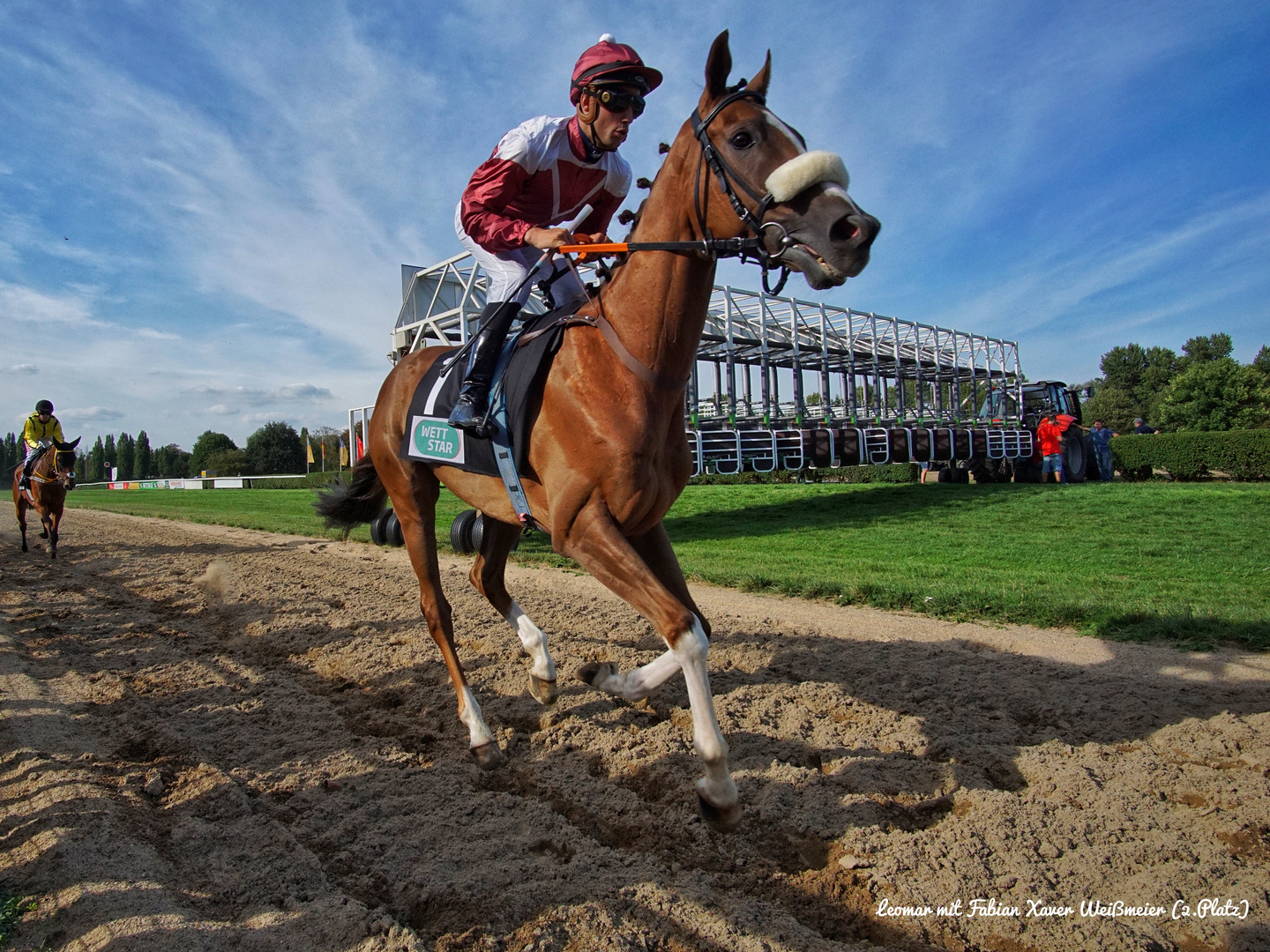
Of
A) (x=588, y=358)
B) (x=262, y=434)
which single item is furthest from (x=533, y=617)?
(x=262, y=434)

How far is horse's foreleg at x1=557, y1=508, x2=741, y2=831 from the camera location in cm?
230

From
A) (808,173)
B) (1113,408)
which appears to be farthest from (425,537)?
(1113,408)

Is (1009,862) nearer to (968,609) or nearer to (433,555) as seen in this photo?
(433,555)

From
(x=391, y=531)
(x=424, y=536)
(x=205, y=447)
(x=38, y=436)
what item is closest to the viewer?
(x=424, y=536)

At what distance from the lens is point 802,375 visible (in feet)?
83.4

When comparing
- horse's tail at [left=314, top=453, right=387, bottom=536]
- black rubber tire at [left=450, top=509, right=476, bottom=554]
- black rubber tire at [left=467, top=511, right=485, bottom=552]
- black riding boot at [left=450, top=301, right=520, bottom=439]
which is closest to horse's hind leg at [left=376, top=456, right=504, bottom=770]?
horse's tail at [left=314, top=453, right=387, bottom=536]

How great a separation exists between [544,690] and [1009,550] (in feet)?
21.8

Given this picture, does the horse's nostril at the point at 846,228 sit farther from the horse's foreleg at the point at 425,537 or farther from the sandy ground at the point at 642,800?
the horse's foreleg at the point at 425,537

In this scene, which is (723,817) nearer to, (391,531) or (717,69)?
(717,69)

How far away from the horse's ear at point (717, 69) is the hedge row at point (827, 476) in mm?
14644

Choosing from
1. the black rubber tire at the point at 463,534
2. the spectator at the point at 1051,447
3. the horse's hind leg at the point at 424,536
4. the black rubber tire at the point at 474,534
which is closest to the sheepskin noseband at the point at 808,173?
the horse's hind leg at the point at 424,536

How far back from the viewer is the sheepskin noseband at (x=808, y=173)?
2252mm

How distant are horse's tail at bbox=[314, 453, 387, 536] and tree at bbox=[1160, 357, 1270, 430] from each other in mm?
49029

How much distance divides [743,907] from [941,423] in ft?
102
